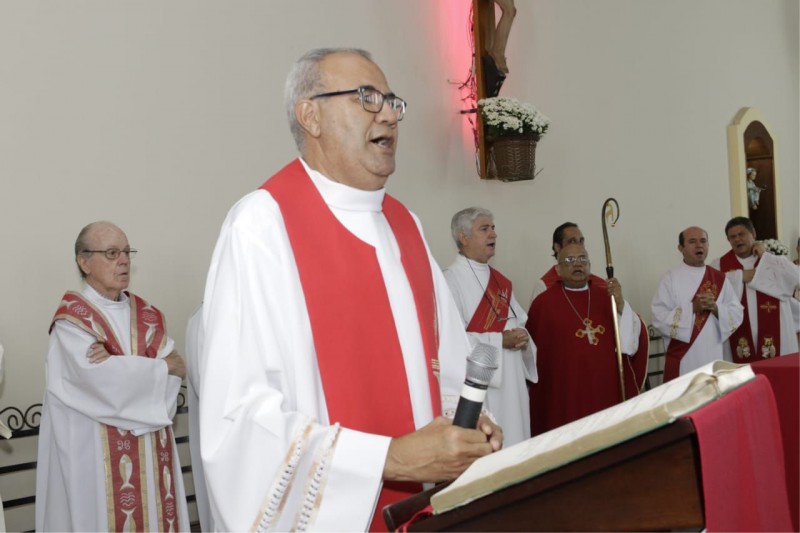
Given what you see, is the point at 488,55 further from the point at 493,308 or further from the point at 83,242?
the point at 83,242

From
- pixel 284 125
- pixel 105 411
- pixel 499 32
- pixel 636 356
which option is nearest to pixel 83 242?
pixel 105 411

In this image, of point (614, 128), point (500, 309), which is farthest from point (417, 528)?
point (614, 128)

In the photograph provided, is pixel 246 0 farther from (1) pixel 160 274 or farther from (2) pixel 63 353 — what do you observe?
(2) pixel 63 353

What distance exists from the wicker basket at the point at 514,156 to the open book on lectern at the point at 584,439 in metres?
6.48

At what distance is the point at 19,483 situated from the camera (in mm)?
5086

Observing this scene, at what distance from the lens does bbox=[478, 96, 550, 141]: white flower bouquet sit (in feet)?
26.0

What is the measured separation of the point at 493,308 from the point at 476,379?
5.18 meters

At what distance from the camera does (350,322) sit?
97.0 inches

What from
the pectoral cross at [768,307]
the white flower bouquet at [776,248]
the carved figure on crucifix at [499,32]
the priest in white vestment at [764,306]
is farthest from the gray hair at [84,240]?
the white flower bouquet at [776,248]

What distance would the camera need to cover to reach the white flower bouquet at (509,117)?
7.93 m

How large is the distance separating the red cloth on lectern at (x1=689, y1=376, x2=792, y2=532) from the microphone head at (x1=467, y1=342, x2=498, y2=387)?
0.41 m

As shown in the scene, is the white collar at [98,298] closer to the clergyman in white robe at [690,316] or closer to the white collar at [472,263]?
the white collar at [472,263]

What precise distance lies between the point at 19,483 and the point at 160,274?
1.43m

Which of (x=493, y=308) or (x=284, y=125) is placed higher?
(x=284, y=125)
